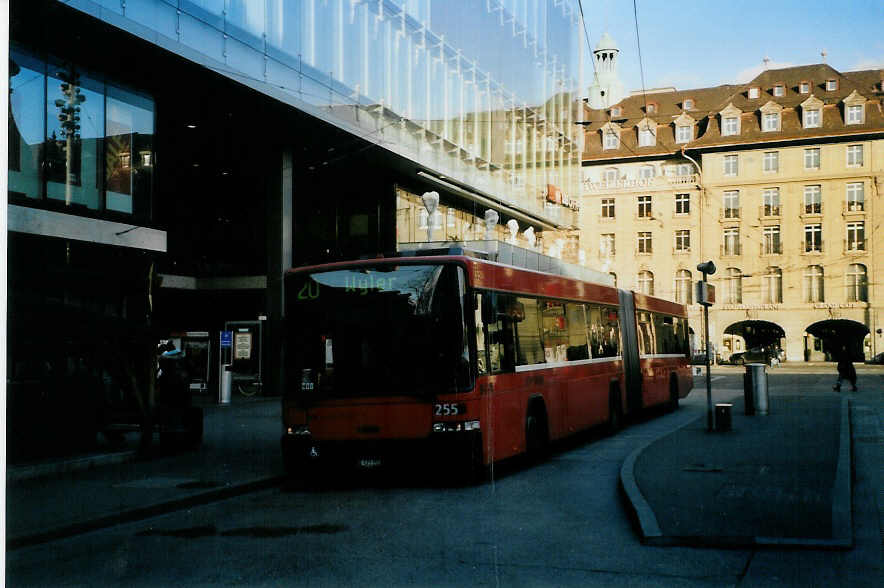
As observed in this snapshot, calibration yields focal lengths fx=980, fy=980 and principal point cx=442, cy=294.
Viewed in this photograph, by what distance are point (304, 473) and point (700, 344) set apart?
52899 millimetres

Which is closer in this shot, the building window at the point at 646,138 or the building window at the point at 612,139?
the building window at the point at 646,138

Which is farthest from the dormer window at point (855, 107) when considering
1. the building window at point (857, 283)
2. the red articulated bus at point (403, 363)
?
the red articulated bus at point (403, 363)

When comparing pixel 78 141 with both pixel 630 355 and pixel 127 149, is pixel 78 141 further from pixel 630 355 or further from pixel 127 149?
pixel 630 355

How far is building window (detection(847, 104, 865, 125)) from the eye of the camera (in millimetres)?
14170

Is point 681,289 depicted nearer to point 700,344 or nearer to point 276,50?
point 276,50

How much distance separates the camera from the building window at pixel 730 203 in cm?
2470

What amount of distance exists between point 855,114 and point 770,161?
831 centimetres

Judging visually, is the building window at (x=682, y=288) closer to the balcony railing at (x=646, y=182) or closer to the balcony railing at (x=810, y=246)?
the balcony railing at (x=646, y=182)

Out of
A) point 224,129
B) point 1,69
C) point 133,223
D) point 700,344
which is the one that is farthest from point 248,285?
point 700,344

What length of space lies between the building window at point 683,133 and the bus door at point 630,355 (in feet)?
14.8

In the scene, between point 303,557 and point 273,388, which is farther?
point 273,388

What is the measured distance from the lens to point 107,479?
12.8m

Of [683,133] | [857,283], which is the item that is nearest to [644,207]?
[683,133]

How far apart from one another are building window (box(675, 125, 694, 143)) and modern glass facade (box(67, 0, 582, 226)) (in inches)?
311
